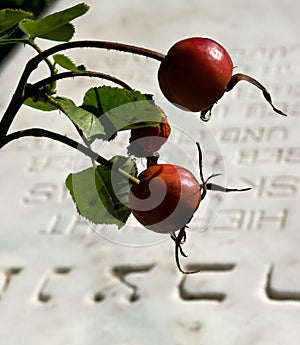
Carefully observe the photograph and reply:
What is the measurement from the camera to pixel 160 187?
1.31ft

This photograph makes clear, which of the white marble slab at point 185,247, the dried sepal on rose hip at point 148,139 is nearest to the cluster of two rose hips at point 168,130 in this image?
the dried sepal on rose hip at point 148,139

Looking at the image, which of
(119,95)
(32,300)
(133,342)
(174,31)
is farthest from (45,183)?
(119,95)

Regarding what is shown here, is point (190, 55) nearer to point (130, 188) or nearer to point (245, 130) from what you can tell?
point (130, 188)

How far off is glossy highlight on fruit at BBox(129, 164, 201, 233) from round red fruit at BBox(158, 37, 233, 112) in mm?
37

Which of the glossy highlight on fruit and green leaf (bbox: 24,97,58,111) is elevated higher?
green leaf (bbox: 24,97,58,111)

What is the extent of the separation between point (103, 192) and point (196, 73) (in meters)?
0.08

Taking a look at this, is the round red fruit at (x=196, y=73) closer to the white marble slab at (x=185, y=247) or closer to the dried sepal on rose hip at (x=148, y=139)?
the dried sepal on rose hip at (x=148, y=139)

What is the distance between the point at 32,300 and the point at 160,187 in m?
0.77

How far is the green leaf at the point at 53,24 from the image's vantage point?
40cm

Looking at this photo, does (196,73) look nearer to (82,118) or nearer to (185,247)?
(82,118)

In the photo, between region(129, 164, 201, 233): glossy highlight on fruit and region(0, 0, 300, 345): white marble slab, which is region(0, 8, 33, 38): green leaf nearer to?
region(129, 164, 201, 233): glossy highlight on fruit

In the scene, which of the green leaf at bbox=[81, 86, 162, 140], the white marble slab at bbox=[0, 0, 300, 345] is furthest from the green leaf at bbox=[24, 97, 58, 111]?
the white marble slab at bbox=[0, 0, 300, 345]

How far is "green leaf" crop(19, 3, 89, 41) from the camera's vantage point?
1.32ft

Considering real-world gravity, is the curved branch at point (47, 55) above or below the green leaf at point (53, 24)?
below
